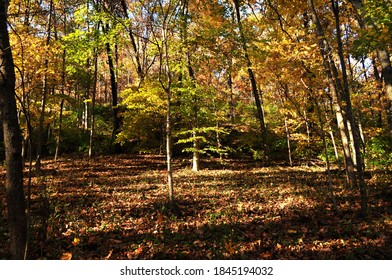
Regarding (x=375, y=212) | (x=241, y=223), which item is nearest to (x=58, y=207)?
(x=241, y=223)

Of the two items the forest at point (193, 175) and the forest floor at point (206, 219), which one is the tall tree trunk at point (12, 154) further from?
the forest floor at point (206, 219)

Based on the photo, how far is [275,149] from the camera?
20.8 metres

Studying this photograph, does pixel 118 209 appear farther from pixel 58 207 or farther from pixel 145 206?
pixel 58 207

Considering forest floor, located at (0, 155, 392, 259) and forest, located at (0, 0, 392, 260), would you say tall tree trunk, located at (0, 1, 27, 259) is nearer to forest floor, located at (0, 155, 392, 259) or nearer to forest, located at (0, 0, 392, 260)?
forest, located at (0, 0, 392, 260)

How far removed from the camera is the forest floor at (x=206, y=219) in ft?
17.1

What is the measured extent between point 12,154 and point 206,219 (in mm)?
4785

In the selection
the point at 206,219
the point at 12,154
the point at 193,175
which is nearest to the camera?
the point at 12,154

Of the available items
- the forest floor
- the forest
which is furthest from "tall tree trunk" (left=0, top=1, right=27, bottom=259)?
the forest floor

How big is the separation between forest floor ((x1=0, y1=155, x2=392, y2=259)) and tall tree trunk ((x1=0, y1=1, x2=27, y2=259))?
974 millimetres

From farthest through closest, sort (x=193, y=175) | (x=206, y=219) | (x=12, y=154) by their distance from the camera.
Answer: (x=193, y=175) → (x=206, y=219) → (x=12, y=154)

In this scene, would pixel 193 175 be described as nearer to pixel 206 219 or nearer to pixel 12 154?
pixel 206 219

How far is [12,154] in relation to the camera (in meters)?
4.11

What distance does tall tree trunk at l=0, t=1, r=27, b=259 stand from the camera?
13.4 feet

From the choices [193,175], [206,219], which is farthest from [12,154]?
[193,175]
